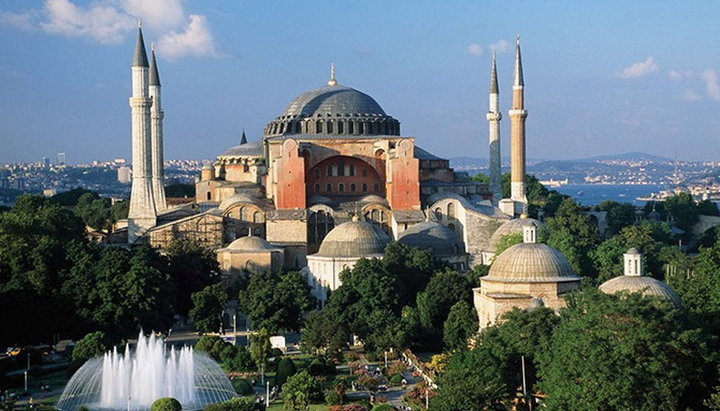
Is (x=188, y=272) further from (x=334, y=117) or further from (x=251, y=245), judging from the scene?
(x=334, y=117)

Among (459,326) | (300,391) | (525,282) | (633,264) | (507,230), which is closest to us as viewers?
(300,391)

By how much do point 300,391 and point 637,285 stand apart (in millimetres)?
7106

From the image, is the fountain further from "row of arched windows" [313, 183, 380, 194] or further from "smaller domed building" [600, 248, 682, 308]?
"row of arched windows" [313, 183, 380, 194]

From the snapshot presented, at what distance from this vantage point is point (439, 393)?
24891mm

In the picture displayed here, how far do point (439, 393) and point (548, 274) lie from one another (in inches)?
283

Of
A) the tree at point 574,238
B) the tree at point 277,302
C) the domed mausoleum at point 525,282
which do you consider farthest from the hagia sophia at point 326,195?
the domed mausoleum at point 525,282

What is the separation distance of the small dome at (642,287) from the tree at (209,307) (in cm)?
1178

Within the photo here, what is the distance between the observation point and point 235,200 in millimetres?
45656

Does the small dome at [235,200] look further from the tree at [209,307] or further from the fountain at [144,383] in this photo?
the fountain at [144,383]

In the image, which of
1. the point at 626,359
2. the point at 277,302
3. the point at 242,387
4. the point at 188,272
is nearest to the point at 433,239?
the point at 188,272

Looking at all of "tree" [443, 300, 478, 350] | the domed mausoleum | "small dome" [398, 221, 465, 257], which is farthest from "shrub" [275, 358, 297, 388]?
"small dome" [398, 221, 465, 257]

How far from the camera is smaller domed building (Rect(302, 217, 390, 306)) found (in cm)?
3956

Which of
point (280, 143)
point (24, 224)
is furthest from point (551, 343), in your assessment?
point (280, 143)

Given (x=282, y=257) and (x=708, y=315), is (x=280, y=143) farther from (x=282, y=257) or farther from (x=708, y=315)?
(x=708, y=315)
